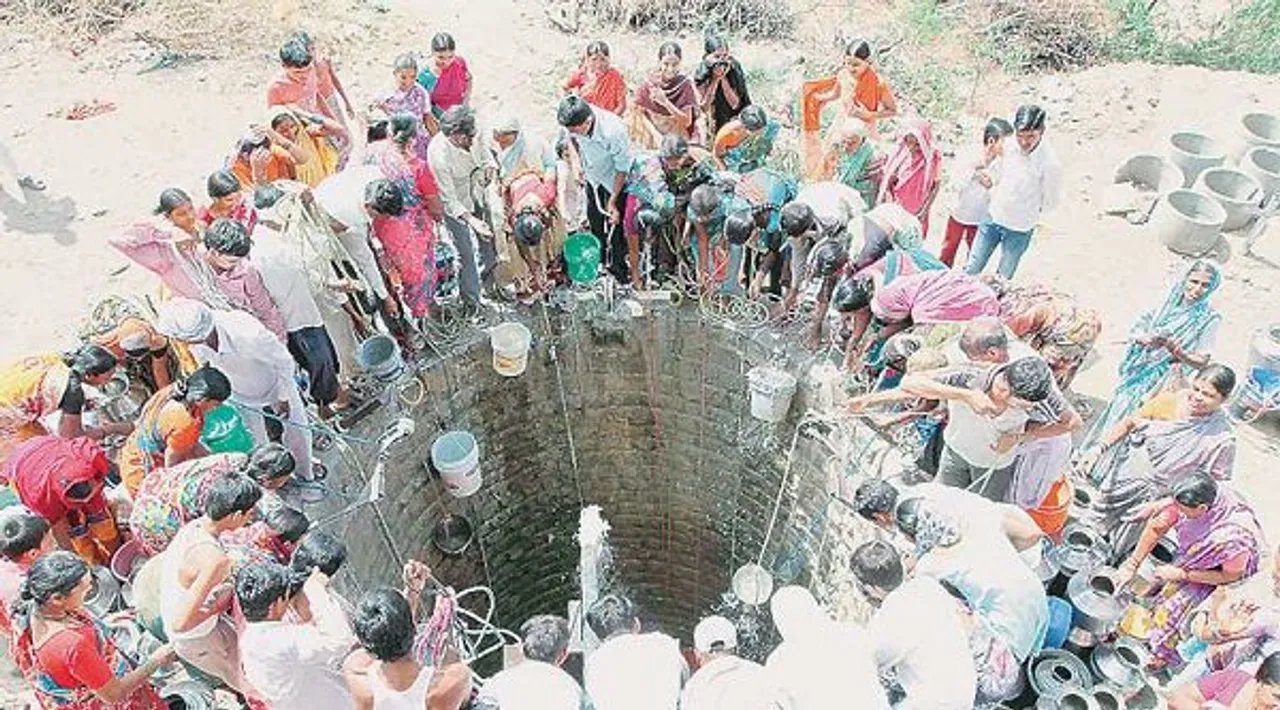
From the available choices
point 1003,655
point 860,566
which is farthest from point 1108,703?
point 860,566

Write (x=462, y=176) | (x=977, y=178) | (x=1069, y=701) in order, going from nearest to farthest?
(x=1069, y=701) → (x=462, y=176) → (x=977, y=178)

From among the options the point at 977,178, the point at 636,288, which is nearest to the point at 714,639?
the point at 636,288

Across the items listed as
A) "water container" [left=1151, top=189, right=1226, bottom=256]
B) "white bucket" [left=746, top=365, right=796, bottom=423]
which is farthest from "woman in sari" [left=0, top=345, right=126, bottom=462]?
"water container" [left=1151, top=189, right=1226, bottom=256]

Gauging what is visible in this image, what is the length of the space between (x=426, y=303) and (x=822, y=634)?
11.5 feet

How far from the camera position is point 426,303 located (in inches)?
254

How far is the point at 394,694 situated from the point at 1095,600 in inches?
132

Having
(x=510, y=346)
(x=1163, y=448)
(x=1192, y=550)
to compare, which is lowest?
(x=510, y=346)

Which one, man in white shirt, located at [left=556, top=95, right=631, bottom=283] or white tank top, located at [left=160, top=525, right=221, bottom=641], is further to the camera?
man in white shirt, located at [left=556, top=95, right=631, bottom=283]

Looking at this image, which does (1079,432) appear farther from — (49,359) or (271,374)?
(49,359)

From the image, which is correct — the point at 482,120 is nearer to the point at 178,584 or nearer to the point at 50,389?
the point at 50,389

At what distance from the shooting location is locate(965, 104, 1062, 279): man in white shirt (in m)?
6.44

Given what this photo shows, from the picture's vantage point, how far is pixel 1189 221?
8.40 metres

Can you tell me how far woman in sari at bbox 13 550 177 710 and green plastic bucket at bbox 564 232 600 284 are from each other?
3586 millimetres

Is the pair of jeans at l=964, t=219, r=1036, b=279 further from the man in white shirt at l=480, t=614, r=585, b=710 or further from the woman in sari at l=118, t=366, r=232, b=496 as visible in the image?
the woman in sari at l=118, t=366, r=232, b=496
